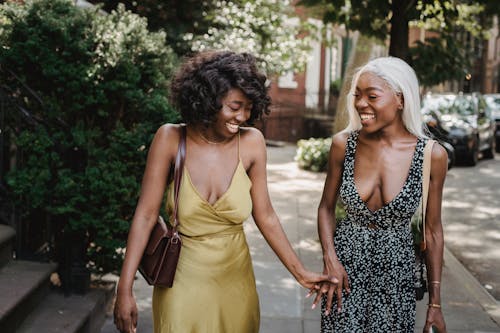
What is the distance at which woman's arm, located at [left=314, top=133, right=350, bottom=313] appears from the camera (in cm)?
333

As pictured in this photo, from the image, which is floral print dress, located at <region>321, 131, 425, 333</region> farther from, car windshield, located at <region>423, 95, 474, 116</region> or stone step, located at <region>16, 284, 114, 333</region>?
car windshield, located at <region>423, 95, 474, 116</region>

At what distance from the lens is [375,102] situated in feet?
10.7

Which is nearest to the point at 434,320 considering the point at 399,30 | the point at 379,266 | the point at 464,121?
the point at 379,266

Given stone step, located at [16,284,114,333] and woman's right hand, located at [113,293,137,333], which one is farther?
stone step, located at [16,284,114,333]

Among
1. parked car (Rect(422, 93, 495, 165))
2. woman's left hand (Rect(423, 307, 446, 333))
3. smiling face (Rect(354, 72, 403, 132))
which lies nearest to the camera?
smiling face (Rect(354, 72, 403, 132))

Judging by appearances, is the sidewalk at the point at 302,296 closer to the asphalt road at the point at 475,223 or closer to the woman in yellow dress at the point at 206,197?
the asphalt road at the point at 475,223

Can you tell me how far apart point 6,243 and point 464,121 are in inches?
654

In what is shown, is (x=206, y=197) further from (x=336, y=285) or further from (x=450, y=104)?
(x=450, y=104)

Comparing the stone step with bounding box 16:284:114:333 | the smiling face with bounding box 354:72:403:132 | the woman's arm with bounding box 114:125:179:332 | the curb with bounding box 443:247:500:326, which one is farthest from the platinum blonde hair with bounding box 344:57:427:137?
the curb with bounding box 443:247:500:326

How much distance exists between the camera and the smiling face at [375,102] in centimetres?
326

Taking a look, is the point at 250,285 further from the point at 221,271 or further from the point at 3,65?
the point at 3,65

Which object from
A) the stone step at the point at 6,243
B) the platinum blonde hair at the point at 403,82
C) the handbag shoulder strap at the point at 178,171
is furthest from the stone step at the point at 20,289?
the platinum blonde hair at the point at 403,82

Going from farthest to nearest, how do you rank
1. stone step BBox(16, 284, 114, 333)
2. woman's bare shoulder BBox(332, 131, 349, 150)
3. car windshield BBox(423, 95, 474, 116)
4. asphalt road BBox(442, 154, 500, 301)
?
car windshield BBox(423, 95, 474, 116) → asphalt road BBox(442, 154, 500, 301) → stone step BBox(16, 284, 114, 333) → woman's bare shoulder BBox(332, 131, 349, 150)

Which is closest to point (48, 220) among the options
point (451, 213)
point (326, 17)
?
point (326, 17)
